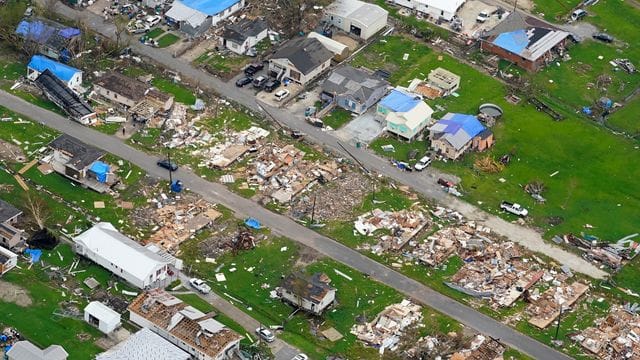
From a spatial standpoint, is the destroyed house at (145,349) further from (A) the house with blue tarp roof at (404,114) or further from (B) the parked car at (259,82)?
(B) the parked car at (259,82)

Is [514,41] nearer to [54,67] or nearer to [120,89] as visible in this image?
[120,89]

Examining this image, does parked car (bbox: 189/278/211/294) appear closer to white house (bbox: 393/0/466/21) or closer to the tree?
the tree

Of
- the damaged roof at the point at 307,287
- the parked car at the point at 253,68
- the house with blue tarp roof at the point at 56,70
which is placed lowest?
the damaged roof at the point at 307,287

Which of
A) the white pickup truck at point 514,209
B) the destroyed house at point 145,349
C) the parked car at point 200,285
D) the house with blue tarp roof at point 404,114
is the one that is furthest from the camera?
the house with blue tarp roof at point 404,114

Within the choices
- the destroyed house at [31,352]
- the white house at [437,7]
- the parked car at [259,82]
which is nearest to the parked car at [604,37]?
the white house at [437,7]

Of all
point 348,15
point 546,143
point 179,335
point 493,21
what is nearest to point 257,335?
point 179,335

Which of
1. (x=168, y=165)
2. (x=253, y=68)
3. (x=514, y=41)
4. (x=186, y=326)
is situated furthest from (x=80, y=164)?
(x=514, y=41)
